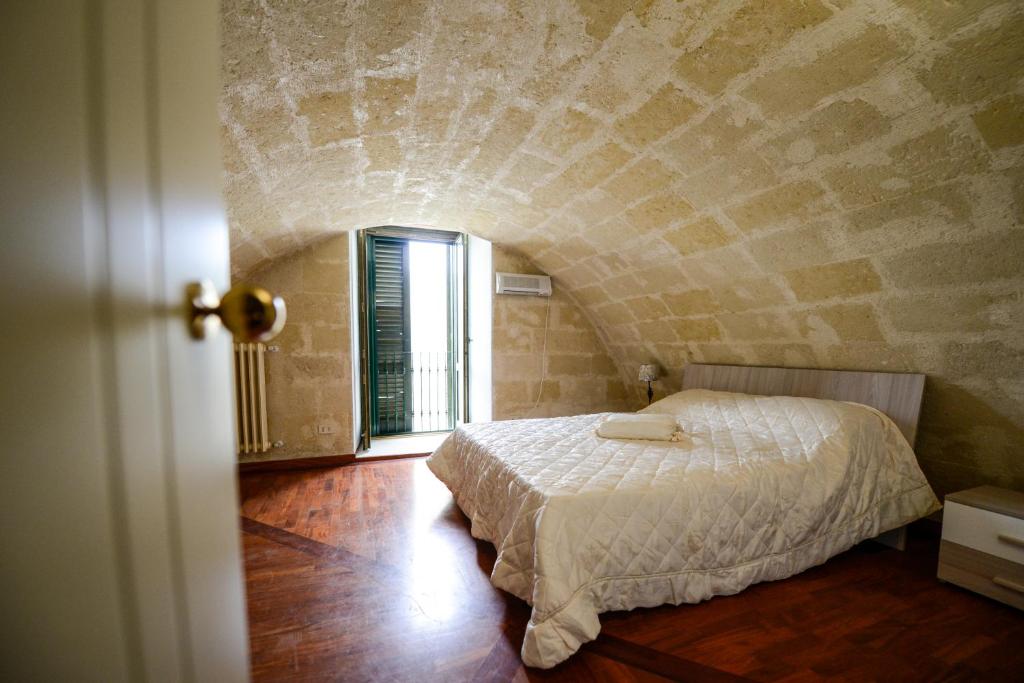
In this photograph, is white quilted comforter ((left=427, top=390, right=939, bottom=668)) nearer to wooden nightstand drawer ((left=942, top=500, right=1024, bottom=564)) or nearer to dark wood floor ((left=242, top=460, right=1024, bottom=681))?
dark wood floor ((left=242, top=460, right=1024, bottom=681))

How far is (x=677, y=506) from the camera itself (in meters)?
1.54

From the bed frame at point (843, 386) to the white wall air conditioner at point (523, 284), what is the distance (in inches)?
68.2

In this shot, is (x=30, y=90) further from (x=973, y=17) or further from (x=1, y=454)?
(x=973, y=17)

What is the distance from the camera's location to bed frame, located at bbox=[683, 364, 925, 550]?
209 centimetres

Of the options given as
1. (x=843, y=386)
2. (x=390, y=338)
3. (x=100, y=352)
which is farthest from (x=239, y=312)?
(x=390, y=338)

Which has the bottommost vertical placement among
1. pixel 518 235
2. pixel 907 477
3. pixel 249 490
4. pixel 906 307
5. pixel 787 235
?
pixel 249 490

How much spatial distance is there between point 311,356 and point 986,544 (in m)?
4.35

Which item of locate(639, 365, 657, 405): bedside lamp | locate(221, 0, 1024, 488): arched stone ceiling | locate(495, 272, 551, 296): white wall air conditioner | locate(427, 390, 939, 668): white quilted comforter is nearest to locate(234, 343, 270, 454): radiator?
locate(221, 0, 1024, 488): arched stone ceiling

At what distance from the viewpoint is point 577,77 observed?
1622 mm

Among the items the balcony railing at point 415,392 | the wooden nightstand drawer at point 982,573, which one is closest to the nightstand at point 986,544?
the wooden nightstand drawer at point 982,573

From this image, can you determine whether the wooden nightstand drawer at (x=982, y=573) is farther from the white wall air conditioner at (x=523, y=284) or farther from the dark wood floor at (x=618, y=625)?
the white wall air conditioner at (x=523, y=284)

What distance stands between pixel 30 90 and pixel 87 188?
0.19 feet

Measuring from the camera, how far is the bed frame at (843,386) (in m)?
2.09

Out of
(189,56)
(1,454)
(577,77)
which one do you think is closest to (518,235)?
(577,77)
